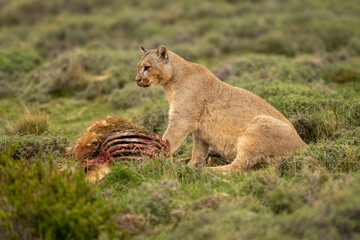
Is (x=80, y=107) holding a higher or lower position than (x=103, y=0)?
lower

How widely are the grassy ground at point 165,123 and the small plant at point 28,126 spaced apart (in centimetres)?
3

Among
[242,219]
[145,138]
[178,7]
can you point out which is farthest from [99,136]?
[178,7]

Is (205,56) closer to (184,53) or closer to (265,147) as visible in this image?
(184,53)

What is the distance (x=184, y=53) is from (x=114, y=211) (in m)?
12.1

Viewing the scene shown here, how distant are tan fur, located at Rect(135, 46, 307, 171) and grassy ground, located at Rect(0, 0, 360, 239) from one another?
337mm

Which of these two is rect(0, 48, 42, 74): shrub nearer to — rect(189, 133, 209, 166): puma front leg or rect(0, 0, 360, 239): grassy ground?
rect(0, 0, 360, 239): grassy ground

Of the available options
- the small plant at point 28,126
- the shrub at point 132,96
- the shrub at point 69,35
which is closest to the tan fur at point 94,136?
the small plant at point 28,126

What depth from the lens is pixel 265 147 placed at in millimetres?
5609

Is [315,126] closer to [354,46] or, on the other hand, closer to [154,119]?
[154,119]

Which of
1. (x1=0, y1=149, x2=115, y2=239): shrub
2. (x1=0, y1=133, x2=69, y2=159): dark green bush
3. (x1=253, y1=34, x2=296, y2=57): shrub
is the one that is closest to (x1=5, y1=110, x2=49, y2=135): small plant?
(x1=0, y1=133, x2=69, y2=159): dark green bush

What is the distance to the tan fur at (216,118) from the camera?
5.63m

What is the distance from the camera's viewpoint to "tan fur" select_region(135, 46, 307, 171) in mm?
5629

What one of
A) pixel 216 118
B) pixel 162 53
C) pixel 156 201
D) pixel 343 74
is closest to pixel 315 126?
pixel 216 118

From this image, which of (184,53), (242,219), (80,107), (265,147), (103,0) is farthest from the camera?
(103,0)
